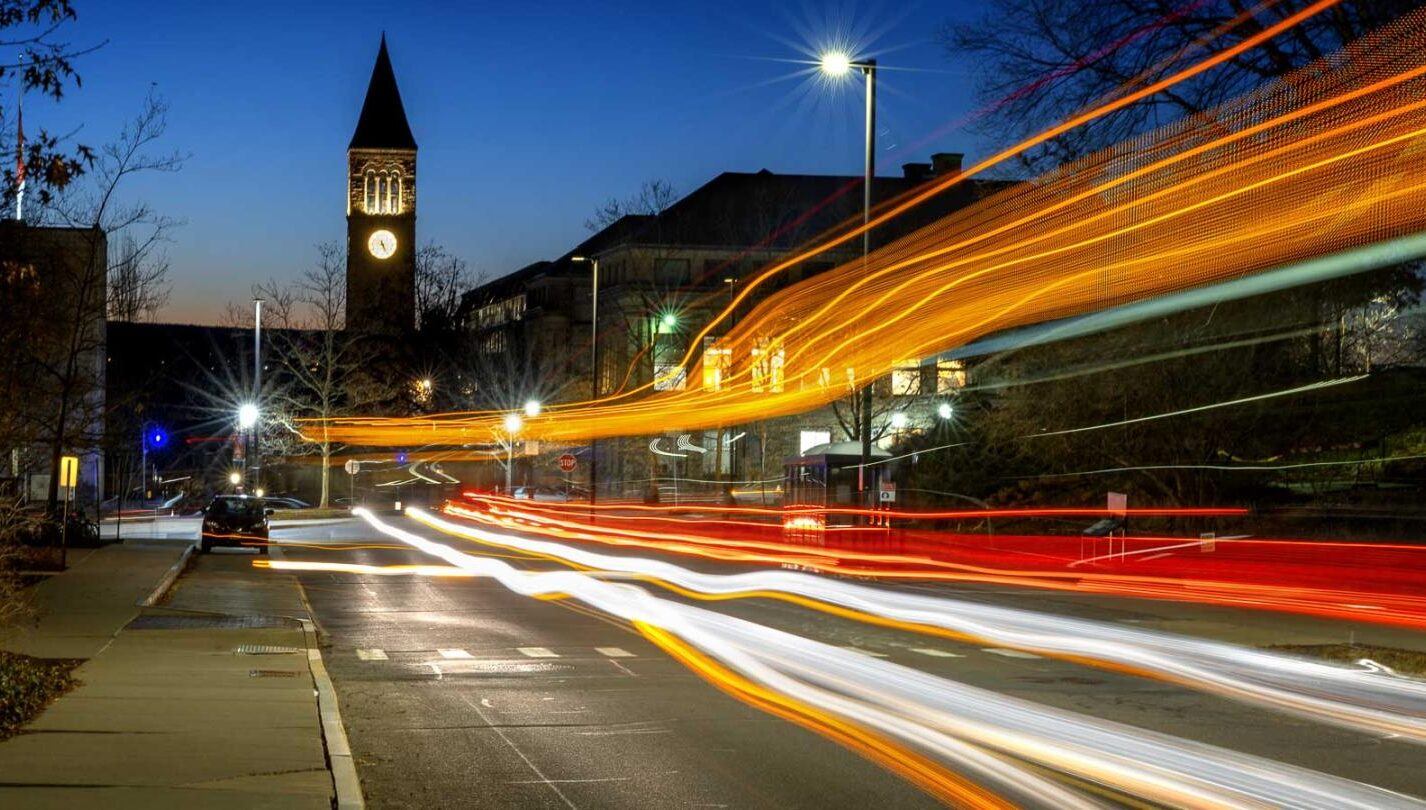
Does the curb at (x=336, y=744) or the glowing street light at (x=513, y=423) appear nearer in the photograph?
the curb at (x=336, y=744)

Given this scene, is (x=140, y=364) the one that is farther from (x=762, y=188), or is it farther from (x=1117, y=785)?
(x=1117, y=785)

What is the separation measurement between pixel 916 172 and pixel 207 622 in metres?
79.4

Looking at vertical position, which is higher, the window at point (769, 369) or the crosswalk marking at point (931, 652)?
the window at point (769, 369)

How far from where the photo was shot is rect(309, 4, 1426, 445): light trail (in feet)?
63.8

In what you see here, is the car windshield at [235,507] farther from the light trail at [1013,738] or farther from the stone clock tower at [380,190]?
the stone clock tower at [380,190]

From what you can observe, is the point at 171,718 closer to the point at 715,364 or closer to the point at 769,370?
the point at 769,370

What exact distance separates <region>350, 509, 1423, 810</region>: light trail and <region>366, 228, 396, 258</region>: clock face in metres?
112

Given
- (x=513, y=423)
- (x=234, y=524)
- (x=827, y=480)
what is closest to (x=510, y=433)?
(x=513, y=423)

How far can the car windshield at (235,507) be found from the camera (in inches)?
1526

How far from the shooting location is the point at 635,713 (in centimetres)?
1307

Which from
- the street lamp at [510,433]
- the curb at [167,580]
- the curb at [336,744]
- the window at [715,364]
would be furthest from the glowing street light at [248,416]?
the curb at [336,744]

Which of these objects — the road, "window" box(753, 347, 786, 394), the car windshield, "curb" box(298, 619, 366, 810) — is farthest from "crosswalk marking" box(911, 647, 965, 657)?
"window" box(753, 347, 786, 394)

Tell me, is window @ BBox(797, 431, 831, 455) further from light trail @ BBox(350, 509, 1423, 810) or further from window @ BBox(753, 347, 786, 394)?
light trail @ BBox(350, 509, 1423, 810)

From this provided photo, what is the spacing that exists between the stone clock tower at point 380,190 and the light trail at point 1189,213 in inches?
3333
